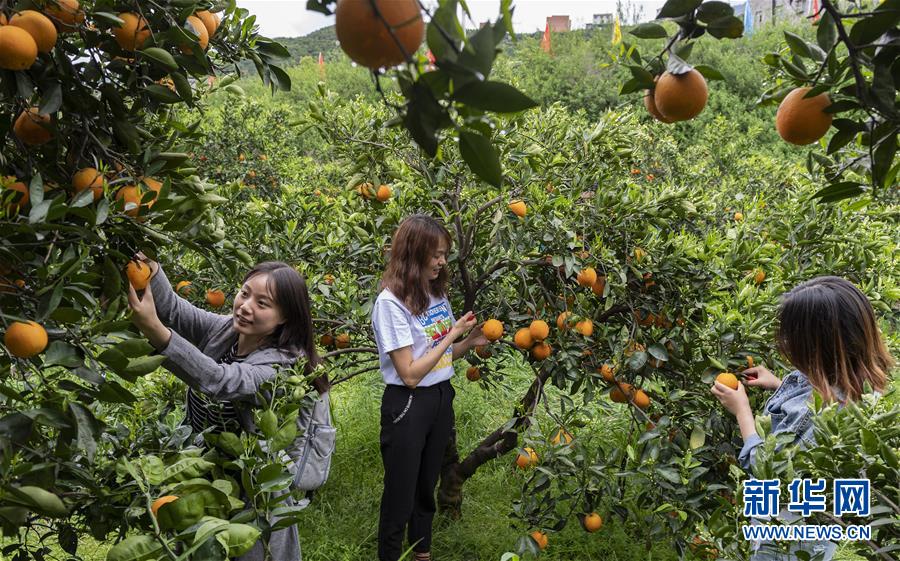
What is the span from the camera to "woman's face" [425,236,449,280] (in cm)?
217

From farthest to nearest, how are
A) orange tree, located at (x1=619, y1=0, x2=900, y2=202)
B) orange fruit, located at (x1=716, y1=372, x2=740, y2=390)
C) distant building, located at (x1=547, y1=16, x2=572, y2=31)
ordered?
distant building, located at (x1=547, y1=16, x2=572, y2=31) → orange fruit, located at (x1=716, y1=372, x2=740, y2=390) → orange tree, located at (x1=619, y1=0, x2=900, y2=202)

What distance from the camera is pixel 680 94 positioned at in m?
0.89

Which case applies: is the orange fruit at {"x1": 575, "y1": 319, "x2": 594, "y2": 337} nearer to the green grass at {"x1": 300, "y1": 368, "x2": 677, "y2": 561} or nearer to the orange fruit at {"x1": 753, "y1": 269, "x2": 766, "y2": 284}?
the orange fruit at {"x1": 753, "y1": 269, "x2": 766, "y2": 284}

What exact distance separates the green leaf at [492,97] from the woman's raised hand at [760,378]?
150cm

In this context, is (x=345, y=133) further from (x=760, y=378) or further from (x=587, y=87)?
(x=587, y=87)

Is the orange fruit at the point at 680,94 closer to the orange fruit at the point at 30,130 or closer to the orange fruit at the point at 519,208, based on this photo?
the orange fruit at the point at 30,130

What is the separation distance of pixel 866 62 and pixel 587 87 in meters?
10.4

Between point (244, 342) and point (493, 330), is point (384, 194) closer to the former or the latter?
point (493, 330)

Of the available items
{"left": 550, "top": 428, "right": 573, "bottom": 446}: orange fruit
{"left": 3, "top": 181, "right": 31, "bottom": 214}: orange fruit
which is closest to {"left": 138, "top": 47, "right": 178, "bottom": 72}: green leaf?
{"left": 3, "top": 181, "right": 31, "bottom": 214}: orange fruit

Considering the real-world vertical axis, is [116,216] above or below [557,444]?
above

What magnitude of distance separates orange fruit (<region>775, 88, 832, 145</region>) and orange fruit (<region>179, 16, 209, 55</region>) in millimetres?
900

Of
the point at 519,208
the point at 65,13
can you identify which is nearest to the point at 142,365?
the point at 65,13

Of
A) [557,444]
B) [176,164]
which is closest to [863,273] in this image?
[557,444]

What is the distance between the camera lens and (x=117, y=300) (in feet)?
3.37
